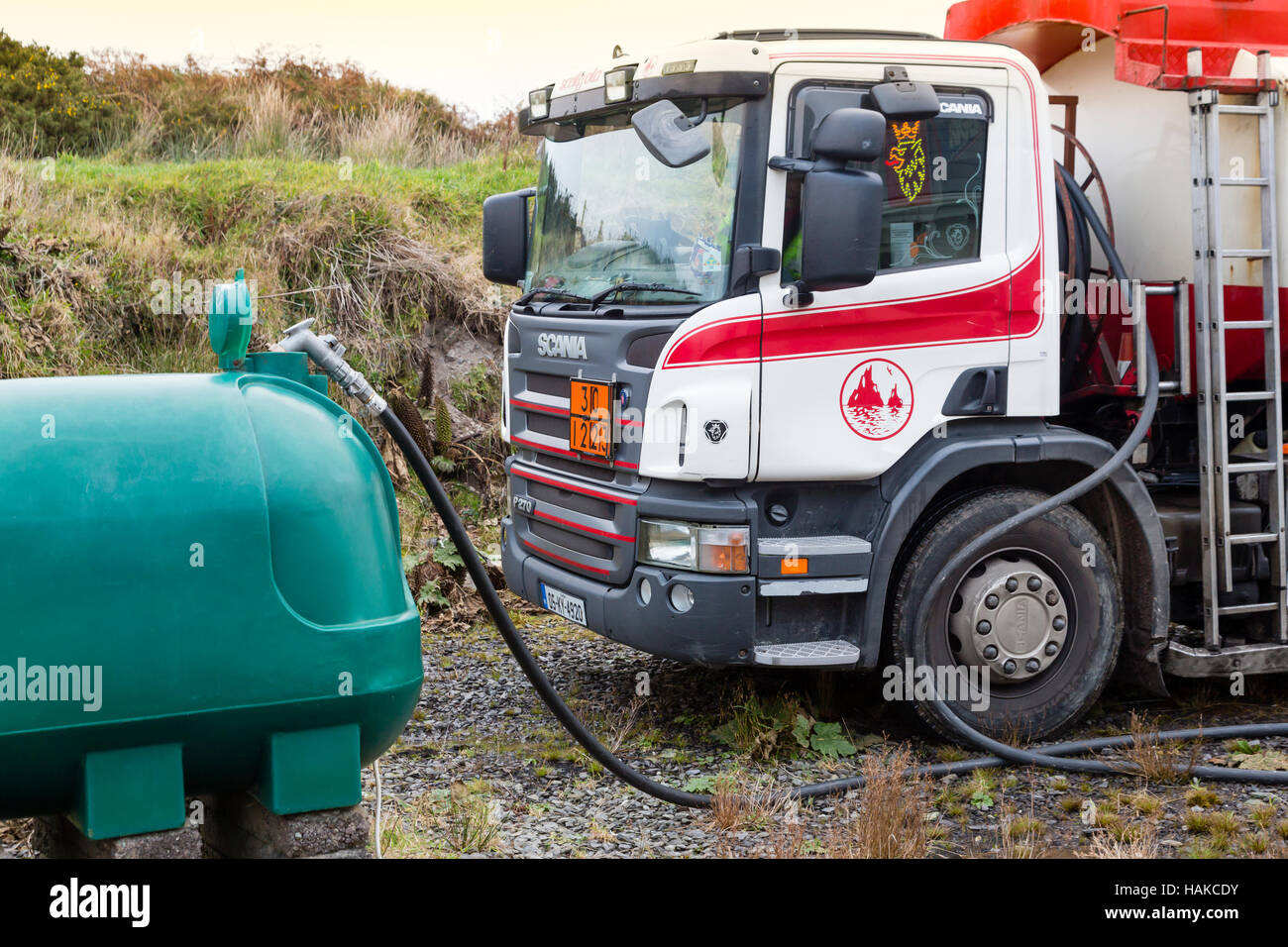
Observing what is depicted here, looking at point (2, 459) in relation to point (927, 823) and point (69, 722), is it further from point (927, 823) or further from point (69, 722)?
point (927, 823)

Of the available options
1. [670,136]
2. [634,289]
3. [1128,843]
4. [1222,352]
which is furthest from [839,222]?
[1128,843]

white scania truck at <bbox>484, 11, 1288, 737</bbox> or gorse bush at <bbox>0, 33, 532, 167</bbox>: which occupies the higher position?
gorse bush at <bbox>0, 33, 532, 167</bbox>

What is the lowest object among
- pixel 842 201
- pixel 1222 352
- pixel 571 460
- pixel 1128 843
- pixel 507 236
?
pixel 1128 843

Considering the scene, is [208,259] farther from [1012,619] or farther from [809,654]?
[1012,619]

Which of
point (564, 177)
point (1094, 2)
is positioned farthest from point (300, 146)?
point (1094, 2)

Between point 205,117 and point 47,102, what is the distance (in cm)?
197

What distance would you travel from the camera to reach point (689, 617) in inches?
211

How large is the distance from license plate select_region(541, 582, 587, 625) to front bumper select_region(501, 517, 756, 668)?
Result: 0.14 meters

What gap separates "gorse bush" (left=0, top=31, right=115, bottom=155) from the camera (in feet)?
49.5

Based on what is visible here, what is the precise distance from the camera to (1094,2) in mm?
6277

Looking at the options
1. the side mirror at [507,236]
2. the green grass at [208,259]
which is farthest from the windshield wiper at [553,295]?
the green grass at [208,259]

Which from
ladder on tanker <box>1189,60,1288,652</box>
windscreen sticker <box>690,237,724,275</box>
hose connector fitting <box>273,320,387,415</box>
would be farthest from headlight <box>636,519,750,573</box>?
ladder on tanker <box>1189,60,1288,652</box>
